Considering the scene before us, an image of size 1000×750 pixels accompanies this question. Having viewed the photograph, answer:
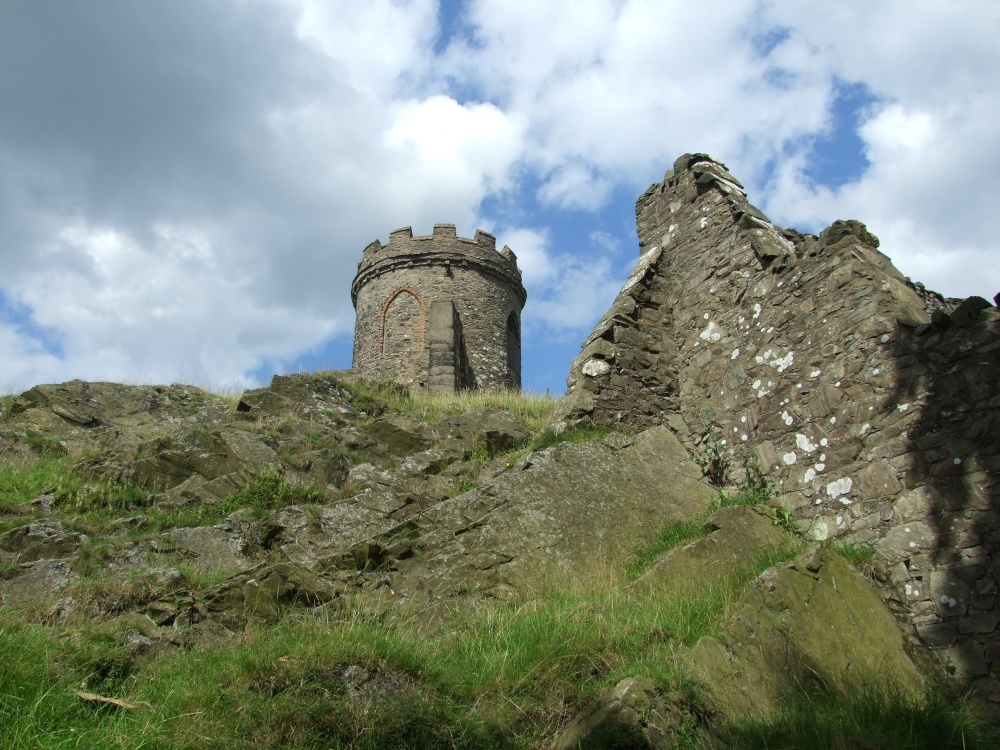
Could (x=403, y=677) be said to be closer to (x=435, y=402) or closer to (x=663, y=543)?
(x=663, y=543)

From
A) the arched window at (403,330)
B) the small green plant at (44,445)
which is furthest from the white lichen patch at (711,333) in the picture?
the arched window at (403,330)

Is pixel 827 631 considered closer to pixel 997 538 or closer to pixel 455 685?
pixel 997 538

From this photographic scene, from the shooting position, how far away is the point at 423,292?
874 inches

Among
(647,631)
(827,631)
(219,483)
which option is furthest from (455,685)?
(219,483)

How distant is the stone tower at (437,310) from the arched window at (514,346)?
0.03 metres

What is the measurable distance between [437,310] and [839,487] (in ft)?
53.8

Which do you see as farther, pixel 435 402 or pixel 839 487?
pixel 435 402

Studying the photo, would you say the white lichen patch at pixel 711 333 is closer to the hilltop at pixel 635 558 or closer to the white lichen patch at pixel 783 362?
the hilltop at pixel 635 558

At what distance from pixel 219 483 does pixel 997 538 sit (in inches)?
331

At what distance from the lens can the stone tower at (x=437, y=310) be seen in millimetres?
21266

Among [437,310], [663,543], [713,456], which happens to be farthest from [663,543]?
[437,310]

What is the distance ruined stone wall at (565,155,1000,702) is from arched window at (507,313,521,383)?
530 inches

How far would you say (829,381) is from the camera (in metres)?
6.17

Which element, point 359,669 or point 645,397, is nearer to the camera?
point 359,669
